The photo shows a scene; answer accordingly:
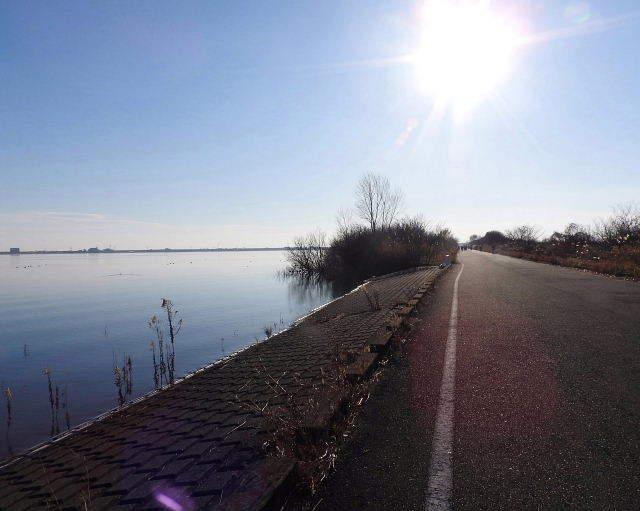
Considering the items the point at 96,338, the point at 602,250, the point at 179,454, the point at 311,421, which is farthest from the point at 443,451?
the point at 602,250

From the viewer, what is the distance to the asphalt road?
2.79m

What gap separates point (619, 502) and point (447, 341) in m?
4.75

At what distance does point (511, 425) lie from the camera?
3.81 meters

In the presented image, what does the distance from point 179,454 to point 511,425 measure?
10.8 feet

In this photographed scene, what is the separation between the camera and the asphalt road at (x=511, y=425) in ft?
9.15

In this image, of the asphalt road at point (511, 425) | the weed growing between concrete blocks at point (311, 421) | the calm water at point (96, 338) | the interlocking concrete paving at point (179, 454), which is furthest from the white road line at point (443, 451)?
the calm water at point (96, 338)

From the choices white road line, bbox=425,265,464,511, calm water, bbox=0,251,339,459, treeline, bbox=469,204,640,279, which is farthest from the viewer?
treeline, bbox=469,204,640,279

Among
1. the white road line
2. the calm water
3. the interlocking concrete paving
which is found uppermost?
the white road line

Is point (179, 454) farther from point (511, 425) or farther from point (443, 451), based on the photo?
point (511, 425)

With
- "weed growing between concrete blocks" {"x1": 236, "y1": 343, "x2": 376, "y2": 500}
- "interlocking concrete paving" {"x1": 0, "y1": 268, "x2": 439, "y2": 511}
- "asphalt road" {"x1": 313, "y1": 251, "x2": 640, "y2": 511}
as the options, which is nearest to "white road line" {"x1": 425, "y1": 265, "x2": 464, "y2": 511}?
"asphalt road" {"x1": 313, "y1": 251, "x2": 640, "y2": 511}

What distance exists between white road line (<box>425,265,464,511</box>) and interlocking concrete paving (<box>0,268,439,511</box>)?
3.41ft

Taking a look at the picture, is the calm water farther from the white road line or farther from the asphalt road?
the white road line

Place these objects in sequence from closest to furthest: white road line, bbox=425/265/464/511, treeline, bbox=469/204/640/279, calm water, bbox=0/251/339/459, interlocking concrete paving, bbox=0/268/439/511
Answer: white road line, bbox=425/265/464/511
interlocking concrete paving, bbox=0/268/439/511
calm water, bbox=0/251/339/459
treeline, bbox=469/204/640/279

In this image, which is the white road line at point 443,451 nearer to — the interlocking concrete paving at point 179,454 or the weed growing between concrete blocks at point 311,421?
the weed growing between concrete blocks at point 311,421
